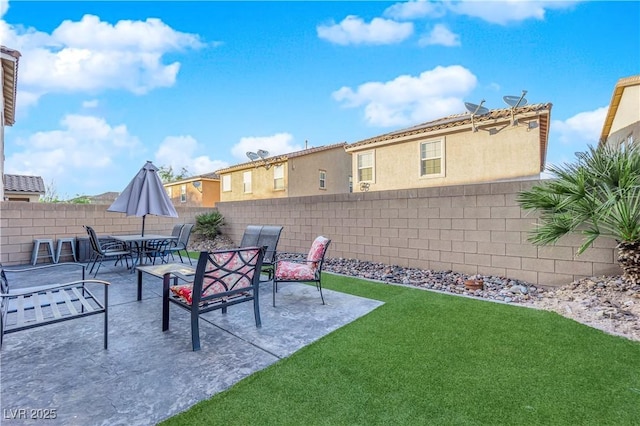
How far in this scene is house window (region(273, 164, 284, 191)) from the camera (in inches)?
665

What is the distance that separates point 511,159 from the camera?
9805 millimetres

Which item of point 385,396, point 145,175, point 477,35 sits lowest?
point 385,396

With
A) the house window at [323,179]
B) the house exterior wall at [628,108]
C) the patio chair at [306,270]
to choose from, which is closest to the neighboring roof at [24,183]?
the house window at [323,179]

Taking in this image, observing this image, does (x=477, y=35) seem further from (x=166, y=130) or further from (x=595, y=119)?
(x=166, y=130)

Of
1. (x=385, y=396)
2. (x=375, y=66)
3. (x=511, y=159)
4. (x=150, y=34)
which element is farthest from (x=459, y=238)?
(x=150, y=34)

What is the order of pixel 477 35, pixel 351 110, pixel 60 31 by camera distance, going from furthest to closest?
pixel 351 110
pixel 477 35
pixel 60 31

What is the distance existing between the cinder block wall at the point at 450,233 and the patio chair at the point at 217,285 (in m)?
4.26

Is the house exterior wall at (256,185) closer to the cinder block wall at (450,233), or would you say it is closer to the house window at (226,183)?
the house window at (226,183)

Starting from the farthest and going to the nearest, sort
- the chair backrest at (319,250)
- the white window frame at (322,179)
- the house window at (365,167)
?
the white window frame at (322,179) → the house window at (365,167) → the chair backrest at (319,250)

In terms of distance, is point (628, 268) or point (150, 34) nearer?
point (628, 268)

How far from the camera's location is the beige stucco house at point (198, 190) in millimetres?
22641

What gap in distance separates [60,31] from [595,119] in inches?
→ 829

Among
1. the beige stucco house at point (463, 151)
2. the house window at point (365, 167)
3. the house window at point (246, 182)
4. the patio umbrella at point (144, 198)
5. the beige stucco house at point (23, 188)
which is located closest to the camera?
the patio umbrella at point (144, 198)

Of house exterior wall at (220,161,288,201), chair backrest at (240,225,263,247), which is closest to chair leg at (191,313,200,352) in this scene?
chair backrest at (240,225,263,247)
